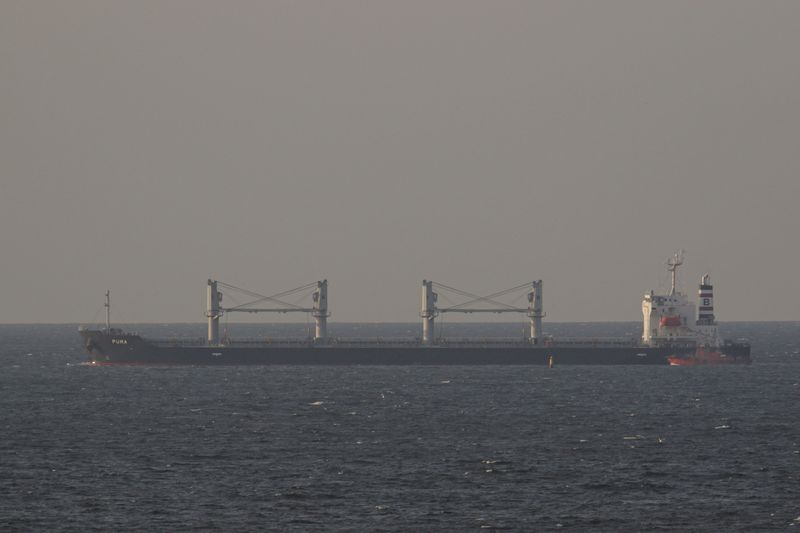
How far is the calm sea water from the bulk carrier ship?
1870 centimetres

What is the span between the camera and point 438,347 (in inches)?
6304

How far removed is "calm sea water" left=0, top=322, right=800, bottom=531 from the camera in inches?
2285

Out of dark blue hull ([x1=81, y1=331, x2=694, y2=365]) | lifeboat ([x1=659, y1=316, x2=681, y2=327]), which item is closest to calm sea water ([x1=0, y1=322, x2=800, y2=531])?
lifeboat ([x1=659, y1=316, x2=681, y2=327])

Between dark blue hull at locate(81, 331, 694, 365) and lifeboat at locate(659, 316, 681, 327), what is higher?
lifeboat at locate(659, 316, 681, 327)

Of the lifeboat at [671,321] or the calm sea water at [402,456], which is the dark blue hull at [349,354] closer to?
the lifeboat at [671,321]

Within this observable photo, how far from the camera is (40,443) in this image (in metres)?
82.9

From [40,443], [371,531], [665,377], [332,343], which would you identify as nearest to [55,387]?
[332,343]

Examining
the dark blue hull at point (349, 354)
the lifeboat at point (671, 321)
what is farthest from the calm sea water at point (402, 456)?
the dark blue hull at point (349, 354)

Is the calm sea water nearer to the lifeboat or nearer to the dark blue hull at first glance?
the lifeboat

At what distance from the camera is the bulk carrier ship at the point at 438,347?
153000 millimetres

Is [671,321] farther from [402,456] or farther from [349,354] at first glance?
[402,456]

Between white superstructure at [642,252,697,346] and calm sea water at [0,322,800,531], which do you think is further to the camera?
white superstructure at [642,252,697,346]

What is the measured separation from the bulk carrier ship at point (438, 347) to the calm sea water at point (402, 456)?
18.7 m

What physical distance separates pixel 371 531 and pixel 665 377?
9074cm
